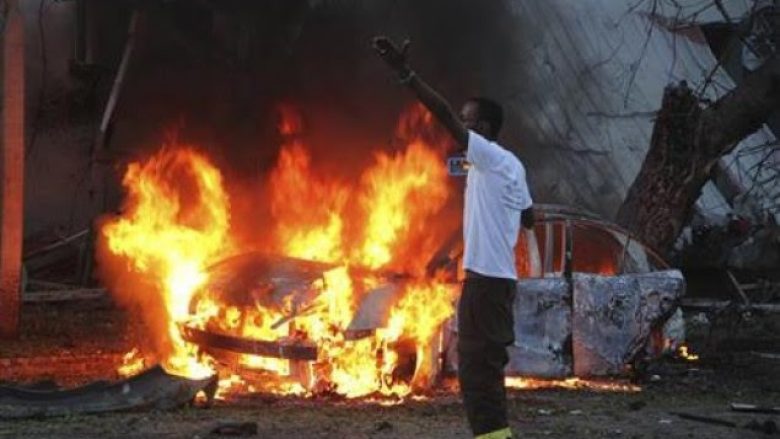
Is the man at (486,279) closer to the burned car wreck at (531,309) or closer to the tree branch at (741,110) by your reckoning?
the burned car wreck at (531,309)

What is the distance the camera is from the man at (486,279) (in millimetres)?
5648

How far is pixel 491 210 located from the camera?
5.72m

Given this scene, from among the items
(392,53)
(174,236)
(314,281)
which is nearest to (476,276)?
(392,53)

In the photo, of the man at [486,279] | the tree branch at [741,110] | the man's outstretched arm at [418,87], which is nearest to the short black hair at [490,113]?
the man at [486,279]

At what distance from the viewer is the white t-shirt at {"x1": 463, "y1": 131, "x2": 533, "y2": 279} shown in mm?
5668

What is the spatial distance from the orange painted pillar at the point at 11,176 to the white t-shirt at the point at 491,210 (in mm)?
6984

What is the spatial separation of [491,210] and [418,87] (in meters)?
0.79

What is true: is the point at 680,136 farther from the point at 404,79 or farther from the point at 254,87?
the point at 404,79

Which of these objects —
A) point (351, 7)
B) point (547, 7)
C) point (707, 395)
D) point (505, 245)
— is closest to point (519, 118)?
point (547, 7)

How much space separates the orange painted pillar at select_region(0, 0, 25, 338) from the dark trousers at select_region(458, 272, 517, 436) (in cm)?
699

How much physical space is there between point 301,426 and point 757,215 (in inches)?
343

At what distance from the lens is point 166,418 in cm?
731

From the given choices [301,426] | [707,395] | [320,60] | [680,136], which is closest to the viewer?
[301,426]

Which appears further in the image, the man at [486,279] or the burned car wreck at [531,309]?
the burned car wreck at [531,309]
